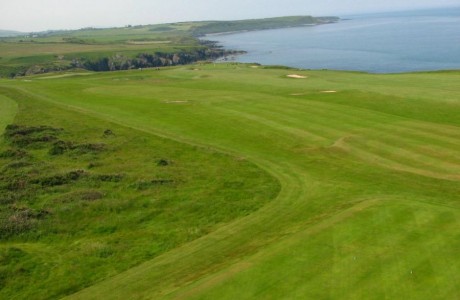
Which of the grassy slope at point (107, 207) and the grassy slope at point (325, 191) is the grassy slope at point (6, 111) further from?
the grassy slope at point (107, 207)

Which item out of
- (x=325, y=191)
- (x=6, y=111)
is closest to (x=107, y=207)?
(x=325, y=191)

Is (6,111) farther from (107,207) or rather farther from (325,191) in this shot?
(325,191)

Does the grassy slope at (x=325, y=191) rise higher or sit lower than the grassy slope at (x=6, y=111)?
lower

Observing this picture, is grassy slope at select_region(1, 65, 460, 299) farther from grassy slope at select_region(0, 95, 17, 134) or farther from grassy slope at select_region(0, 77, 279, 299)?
grassy slope at select_region(0, 95, 17, 134)

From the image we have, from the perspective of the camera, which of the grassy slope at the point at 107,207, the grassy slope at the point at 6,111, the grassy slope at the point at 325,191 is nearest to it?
the grassy slope at the point at 325,191

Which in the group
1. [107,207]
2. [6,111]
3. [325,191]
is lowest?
[325,191]

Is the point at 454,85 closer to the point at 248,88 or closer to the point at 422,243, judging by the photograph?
the point at 248,88

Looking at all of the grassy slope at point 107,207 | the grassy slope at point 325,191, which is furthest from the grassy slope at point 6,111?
the grassy slope at point 107,207

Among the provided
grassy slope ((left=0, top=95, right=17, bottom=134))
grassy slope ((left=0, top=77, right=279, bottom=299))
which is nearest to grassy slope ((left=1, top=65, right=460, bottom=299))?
grassy slope ((left=0, top=77, right=279, bottom=299))

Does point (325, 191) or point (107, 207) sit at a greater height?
point (107, 207)
